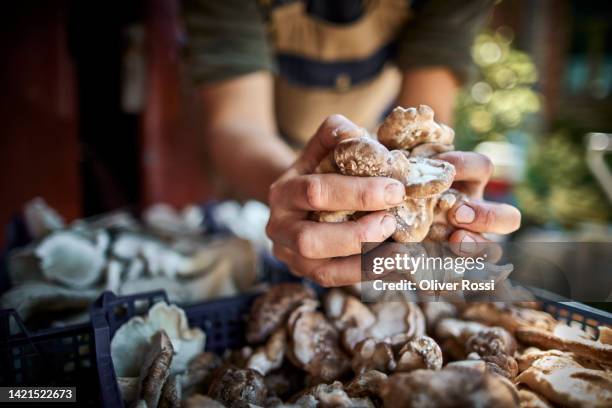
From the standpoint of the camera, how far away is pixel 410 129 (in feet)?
2.10

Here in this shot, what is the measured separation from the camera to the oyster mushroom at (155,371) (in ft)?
2.08

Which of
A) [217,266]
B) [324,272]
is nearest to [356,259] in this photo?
[324,272]

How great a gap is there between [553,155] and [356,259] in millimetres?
4751

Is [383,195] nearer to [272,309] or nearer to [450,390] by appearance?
[450,390]

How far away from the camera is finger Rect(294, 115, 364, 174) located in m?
0.67

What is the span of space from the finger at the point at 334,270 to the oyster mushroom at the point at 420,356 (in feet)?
0.43

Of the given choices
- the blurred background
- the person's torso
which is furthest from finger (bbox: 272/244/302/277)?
the person's torso

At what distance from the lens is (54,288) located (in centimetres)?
103

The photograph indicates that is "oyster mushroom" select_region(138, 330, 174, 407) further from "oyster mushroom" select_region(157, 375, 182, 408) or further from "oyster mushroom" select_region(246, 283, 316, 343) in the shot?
"oyster mushroom" select_region(246, 283, 316, 343)

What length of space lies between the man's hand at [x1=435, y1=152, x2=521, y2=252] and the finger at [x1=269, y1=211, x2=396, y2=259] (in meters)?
0.11

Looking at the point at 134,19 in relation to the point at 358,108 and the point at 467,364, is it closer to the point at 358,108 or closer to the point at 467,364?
the point at 358,108

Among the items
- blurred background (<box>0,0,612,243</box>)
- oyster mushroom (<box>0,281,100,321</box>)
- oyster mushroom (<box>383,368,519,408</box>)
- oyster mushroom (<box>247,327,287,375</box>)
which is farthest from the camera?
blurred background (<box>0,0,612,243</box>)

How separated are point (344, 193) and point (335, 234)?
0.07 m

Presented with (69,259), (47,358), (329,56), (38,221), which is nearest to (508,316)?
(47,358)
